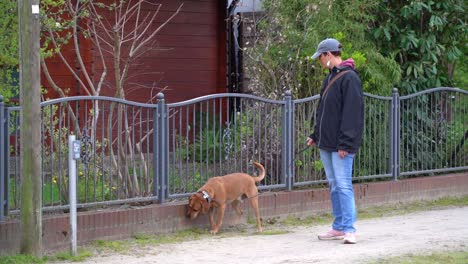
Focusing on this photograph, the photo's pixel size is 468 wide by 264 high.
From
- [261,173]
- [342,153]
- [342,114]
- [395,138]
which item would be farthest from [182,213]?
[395,138]

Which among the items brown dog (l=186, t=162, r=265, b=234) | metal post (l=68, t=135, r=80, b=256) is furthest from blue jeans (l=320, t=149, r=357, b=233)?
metal post (l=68, t=135, r=80, b=256)

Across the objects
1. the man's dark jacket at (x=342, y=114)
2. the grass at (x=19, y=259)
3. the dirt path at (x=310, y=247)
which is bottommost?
the dirt path at (x=310, y=247)

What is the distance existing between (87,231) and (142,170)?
1135mm

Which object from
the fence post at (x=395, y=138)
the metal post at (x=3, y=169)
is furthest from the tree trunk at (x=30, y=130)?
the fence post at (x=395, y=138)

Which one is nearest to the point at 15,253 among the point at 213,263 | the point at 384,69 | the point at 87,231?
the point at 87,231

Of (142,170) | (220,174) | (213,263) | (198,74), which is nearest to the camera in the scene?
(213,263)

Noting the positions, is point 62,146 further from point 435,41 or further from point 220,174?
point 435,41

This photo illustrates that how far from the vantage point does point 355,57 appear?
12.2 m

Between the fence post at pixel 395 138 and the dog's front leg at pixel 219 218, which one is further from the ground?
the fence post at pixel 395 138

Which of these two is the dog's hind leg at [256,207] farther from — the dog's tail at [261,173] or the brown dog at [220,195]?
the dog's tail at [261,173]

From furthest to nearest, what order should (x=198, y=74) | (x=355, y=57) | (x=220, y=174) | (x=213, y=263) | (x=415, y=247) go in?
(x=198, y=74) < (x=355, y=57) < (x=220, y=174) < (x=415, y=247) < (x=213, y=263)

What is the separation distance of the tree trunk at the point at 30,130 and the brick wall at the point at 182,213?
396 millimetres

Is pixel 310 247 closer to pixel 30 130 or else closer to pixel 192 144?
pixel 192 144

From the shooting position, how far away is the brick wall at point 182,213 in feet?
28.7
